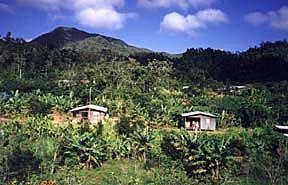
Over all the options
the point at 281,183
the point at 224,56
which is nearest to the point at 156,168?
the point at 281,183

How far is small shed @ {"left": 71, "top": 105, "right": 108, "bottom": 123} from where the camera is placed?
2725 centimetres

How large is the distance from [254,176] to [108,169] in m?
5.93

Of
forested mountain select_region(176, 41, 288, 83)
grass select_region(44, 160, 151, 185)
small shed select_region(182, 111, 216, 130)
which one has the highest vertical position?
forested mountain select_region(176, 41, 288, 83)

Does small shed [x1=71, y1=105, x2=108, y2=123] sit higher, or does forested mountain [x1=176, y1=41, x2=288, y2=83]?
forested mountain [x1=176, y1=41, x2=288, y2=83]

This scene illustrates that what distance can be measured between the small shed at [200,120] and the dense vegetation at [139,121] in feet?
2.00

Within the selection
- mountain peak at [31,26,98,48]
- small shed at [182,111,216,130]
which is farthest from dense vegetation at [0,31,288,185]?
mountain peak at [31,26,98,48]

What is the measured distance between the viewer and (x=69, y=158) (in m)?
17.8

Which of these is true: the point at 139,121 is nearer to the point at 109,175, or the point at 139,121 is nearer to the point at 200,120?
the point at 200,120

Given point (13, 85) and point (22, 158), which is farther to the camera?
point (13, 85)

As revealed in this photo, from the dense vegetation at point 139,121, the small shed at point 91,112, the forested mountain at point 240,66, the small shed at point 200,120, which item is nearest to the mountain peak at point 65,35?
the dense vegetation at point 139,121

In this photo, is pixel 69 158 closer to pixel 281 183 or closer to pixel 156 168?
pixel 156 168

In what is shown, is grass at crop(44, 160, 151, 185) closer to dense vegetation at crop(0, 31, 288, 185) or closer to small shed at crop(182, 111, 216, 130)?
dense vegetation at crop(0, 31, 288, 185)

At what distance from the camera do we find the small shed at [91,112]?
27.2 m

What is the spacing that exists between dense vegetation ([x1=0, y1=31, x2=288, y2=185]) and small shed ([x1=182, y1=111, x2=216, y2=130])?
0.61 m
